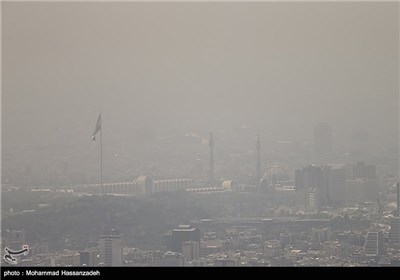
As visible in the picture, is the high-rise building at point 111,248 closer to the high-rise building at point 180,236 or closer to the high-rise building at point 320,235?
the high-rise building at point 180,236

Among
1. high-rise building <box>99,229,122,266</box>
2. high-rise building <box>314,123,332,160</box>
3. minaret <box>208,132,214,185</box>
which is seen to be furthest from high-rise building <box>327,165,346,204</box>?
high-rise building <box>99,229,122,266</box>

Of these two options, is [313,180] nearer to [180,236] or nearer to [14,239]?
[180,236]

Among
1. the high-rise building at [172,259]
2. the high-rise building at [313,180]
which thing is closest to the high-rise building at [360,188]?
the high-rise building at [313,180]

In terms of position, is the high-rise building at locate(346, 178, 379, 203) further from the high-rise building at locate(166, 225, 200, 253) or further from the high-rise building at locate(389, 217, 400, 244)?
the high-rise building at locate(166, 225, 200, 253)

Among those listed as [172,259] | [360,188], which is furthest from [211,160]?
[172,259]
